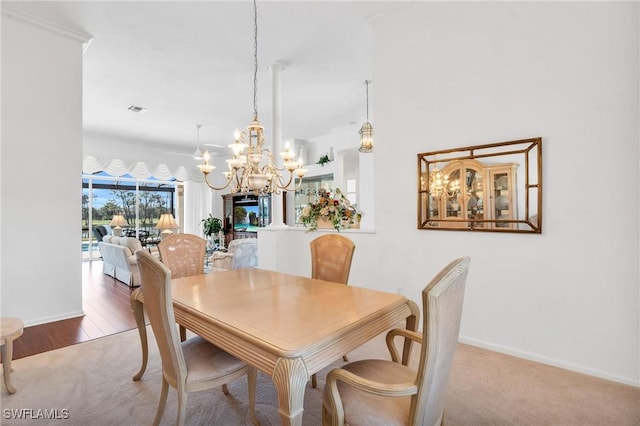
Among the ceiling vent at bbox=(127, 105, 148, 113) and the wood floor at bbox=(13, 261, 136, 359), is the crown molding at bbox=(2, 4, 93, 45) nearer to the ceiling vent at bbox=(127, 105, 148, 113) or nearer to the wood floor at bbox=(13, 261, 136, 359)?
the ceiling vent at bbox=(127, 105, 148, 113)

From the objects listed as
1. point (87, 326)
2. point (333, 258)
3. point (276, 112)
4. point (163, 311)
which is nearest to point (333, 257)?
point (333, 258)

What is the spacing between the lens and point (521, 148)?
8.07ft

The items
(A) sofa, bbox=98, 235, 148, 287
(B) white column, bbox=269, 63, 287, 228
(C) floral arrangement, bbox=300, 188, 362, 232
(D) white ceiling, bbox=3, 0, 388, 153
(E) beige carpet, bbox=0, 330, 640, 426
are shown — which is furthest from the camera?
(A) sofa, bbox=98, 235, 148, 287

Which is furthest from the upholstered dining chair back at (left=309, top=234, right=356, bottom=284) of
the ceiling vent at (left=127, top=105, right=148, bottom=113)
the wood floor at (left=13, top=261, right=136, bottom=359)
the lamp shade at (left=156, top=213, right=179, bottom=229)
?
the lamp shade at (left=156, top=213, right=179, bottom=229)

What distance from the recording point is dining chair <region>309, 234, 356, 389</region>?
2.49 metres

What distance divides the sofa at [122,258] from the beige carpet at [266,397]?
99.7 inches

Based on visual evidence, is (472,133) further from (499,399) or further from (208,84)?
(208,84)

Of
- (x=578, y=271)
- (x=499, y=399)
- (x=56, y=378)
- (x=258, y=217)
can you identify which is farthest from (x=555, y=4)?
(x=258, y=217)

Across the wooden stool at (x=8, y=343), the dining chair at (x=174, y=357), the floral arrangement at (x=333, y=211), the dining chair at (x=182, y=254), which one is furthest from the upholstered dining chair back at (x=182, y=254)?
the floral arrangement at (x=333, y=211)

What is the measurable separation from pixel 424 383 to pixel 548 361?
6.60 ft

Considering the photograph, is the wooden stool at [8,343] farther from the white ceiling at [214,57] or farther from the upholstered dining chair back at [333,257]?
the white ceiling at [214,57]

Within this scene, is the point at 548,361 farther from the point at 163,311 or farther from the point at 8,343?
the point at 8,343

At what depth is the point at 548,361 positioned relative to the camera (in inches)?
94.0

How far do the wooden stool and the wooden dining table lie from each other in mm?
714
